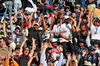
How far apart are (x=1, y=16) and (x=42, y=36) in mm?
2108

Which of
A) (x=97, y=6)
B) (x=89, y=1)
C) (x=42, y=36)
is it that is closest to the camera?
(x=42, y=36)

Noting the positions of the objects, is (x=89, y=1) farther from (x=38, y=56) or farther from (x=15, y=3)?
(x=38, y=56)

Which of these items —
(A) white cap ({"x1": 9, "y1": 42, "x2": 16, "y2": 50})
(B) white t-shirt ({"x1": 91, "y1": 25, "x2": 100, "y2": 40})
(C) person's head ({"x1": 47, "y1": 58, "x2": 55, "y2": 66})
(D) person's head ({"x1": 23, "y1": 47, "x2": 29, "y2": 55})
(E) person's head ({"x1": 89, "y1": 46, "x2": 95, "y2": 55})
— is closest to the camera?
(D) person's head ({"x1": 23, "y1": 47, "x2": 29, "y2": 55})

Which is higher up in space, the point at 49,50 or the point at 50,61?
the point at 49,50

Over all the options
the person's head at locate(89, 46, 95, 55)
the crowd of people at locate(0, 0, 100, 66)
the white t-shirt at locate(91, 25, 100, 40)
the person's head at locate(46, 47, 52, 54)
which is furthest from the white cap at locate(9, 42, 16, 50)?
the white t-shirt at locate(91, 25, 100, 40)

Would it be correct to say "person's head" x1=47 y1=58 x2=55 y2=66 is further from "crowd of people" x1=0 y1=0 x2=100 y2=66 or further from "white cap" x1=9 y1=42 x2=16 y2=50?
"white cap" x1=9 y1=42 x2=16 y2=50

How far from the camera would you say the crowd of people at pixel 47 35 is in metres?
9.25

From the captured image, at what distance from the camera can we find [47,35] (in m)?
10.3

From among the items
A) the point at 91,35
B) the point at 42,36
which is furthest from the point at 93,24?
the point at 42,36

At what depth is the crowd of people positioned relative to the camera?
925 cm

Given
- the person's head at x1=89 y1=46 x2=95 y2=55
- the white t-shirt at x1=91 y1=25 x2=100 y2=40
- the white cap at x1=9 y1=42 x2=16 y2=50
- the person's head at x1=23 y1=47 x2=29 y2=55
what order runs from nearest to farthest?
the person's head at x1=23 y1=47 x2=29 y2=55 → the white cap at x1=9 y1=42 x2=16 y2=50 → the person's head at x1=89 y1=46 x2=95 y2=55 → the white t-shirt at x1=91 y1=25 x2=100 y2=40

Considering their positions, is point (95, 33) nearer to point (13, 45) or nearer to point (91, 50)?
point (91, 50)

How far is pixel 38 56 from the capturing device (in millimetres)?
9367

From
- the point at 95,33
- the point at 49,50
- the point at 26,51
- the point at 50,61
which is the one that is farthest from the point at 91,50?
the point at 26,51
